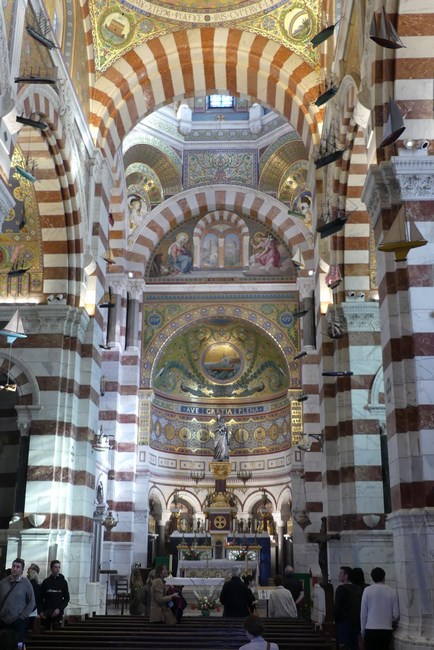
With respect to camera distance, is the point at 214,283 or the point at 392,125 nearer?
the point at 392,125

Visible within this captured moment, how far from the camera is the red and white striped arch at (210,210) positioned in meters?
21.0

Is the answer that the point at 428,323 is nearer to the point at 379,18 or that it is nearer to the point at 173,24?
the point at 379,18

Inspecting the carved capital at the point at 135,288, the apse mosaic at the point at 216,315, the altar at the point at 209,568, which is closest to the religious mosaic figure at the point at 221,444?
the apse mosaic at the point at 216,315

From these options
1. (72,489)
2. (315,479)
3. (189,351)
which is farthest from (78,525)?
(189,351)

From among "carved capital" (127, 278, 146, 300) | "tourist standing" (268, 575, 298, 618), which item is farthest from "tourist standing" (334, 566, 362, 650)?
"carved capital" (127, 278, 146, 300)

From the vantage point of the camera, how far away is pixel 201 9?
1429 centimetres

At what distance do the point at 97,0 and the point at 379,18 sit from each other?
743 centimetres

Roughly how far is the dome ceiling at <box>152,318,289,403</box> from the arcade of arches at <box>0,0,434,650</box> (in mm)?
70

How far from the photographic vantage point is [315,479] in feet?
61.3

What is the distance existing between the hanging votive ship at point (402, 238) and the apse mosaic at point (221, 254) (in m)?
13.5

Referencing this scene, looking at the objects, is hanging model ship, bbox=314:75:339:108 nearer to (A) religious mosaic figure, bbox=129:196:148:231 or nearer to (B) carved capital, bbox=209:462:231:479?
(A) religious mosaic figure, bbox=129:196:148:231

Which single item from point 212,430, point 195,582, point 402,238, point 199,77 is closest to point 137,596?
point 195,582

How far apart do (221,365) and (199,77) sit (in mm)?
9900

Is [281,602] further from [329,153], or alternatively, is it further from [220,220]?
[220,220]
